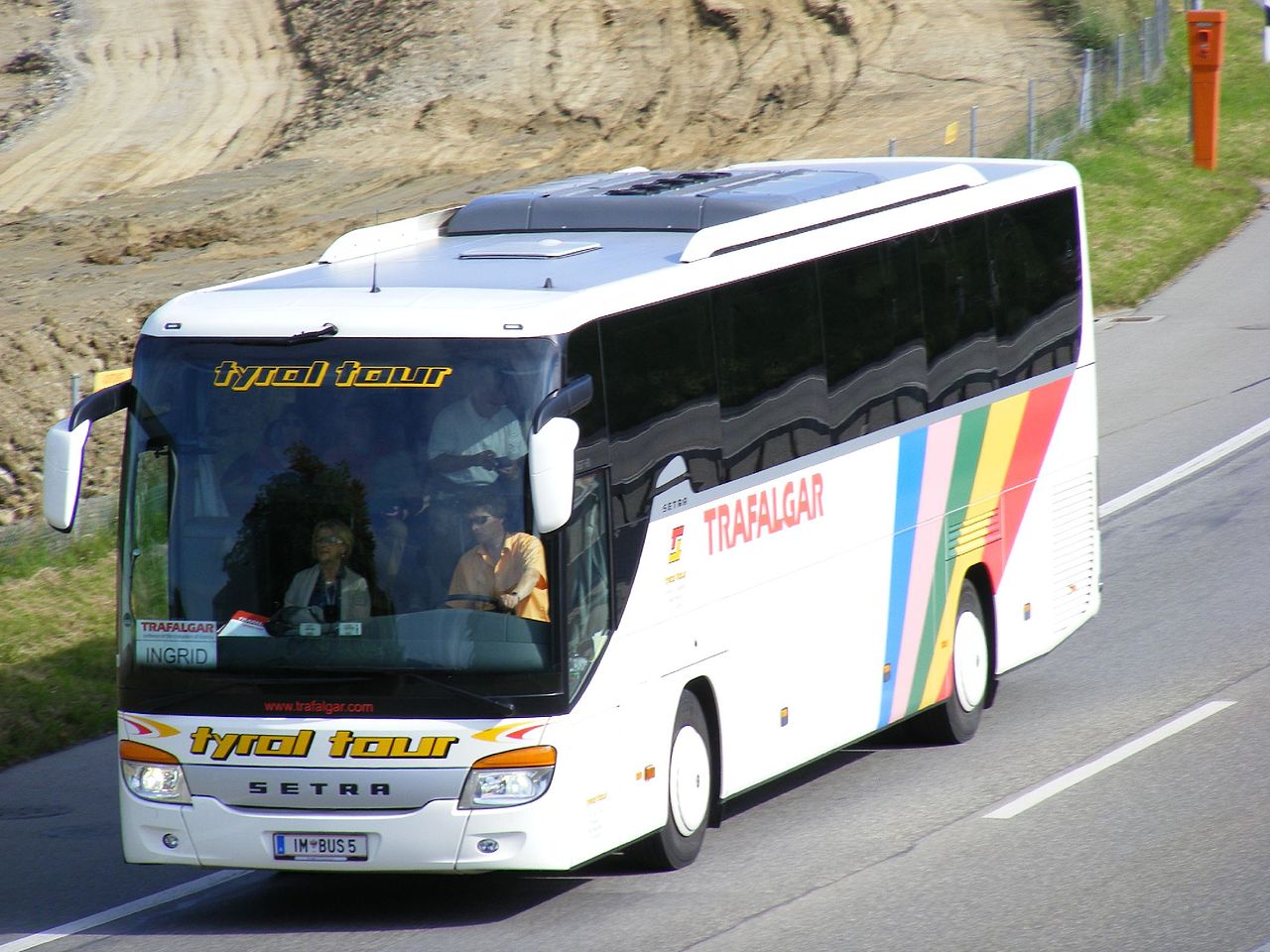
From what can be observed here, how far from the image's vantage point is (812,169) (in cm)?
1289

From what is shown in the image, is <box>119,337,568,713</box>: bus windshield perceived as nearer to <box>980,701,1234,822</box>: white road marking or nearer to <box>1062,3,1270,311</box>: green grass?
<box>980,701,1234,822</box>: white road marking

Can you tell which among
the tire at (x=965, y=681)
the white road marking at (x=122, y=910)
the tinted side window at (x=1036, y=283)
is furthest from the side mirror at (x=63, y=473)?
the tinted side window at (x=1036, y=283)

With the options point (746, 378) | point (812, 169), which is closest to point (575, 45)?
point (812, 169)

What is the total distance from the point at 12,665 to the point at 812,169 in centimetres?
624

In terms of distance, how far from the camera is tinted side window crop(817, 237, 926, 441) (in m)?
11.0

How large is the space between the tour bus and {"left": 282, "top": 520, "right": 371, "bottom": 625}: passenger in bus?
0.01 meters

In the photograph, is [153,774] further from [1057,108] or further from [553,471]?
[1057,108]

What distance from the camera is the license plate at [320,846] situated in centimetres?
870

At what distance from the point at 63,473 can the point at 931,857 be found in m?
4.31

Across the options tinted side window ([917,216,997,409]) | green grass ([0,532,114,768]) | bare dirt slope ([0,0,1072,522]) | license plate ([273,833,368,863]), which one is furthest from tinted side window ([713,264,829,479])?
bare dirt slope ([0,0,1072,522])

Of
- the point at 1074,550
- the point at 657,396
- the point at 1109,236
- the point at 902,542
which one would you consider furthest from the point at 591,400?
the point at 1109,236

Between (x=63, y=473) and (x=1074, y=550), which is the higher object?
(x=63, y=473)

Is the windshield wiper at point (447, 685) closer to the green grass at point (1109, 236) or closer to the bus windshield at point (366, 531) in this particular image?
the bus windshield at point (366, 531)

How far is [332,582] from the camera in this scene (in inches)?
340
